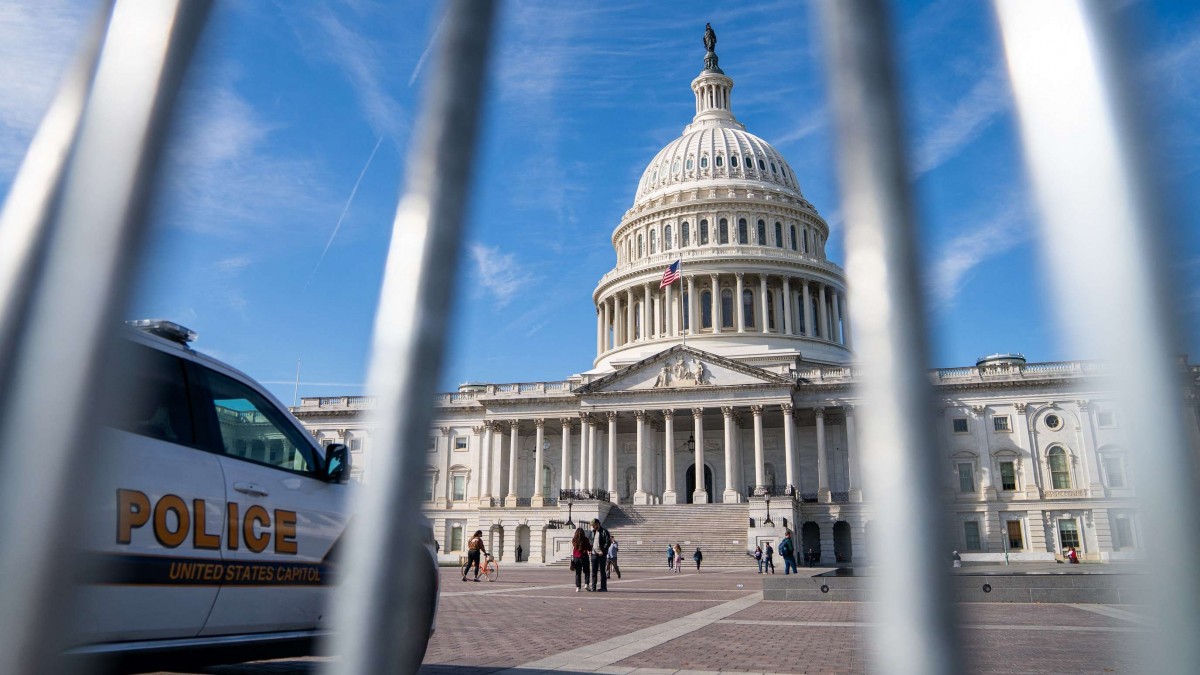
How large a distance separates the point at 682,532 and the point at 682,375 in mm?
12458

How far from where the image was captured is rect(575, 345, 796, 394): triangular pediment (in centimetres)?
5688

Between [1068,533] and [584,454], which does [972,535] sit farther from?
[584,454]

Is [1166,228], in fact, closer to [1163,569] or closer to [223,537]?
[1163,569]

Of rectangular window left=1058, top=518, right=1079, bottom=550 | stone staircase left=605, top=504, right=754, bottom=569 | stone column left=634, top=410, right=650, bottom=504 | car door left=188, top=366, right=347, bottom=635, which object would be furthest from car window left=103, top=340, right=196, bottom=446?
rectangular window left=1058, top=518, right=1079, bottom=550

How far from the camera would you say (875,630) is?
82cm

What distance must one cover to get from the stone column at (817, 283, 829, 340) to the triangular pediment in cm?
1695

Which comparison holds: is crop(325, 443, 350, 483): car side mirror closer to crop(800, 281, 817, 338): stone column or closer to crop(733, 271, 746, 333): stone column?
crop(733, 271, 746, 333): stone column

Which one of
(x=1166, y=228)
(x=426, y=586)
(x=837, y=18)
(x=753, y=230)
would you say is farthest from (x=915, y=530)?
(x=753, y=230)

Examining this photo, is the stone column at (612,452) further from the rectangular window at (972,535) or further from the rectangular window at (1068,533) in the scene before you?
the rectangular window at (1068,533)

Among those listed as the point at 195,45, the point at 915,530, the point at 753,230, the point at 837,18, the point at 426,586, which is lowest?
the point at 426,586

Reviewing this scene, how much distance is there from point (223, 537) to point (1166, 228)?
5.45m

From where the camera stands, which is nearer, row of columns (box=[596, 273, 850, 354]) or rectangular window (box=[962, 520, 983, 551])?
rectangular window (box=[962, 520, 983, 551])

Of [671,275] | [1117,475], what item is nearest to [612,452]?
[671,275]

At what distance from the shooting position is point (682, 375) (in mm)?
57844
